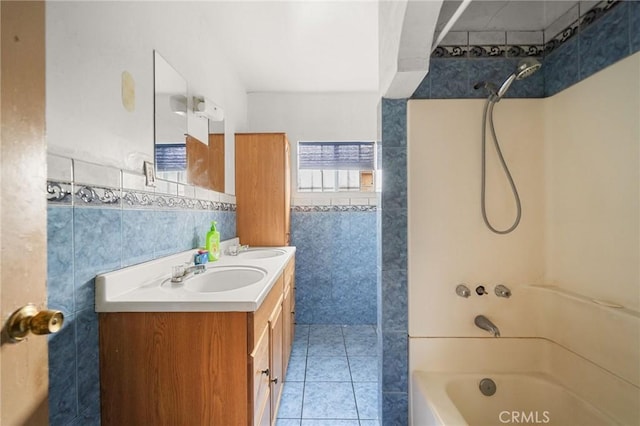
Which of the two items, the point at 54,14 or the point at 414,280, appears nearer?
the point at 54,14

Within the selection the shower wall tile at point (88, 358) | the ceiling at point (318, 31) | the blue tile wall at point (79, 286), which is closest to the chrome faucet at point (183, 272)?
the blue tile wall at point (79, 286)

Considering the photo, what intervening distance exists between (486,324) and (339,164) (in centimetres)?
215

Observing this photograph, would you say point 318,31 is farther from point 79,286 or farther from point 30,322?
point 30,322

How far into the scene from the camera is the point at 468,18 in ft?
4.24

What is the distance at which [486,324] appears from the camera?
127 cm

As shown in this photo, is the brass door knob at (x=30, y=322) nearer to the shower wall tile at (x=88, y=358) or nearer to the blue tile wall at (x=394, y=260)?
the shower wall tile at (x=88, y=358)

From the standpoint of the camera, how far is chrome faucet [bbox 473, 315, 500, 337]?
1.22m

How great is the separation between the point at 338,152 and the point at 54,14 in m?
2.47

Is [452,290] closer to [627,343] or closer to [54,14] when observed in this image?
[627,343]

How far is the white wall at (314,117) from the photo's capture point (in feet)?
9.67

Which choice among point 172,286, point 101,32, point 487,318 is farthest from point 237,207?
point 487,318

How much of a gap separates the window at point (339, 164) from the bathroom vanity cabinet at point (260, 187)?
0.55 metres

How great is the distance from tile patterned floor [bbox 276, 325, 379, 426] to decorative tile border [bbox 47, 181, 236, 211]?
1434 millimetres

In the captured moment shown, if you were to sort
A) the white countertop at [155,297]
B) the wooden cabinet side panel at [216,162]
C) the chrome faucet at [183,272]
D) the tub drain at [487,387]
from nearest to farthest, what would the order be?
the white countertop at [155,297] → the chrome faucet at [183,272] → the tub drain at [487,387] → the wooden cabinet side panel at [216,162]
